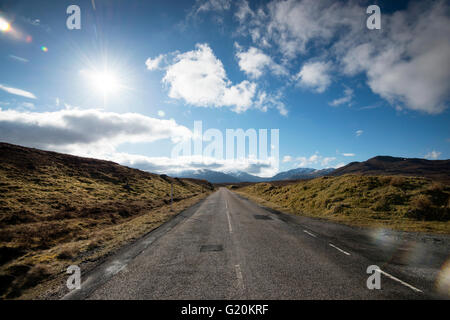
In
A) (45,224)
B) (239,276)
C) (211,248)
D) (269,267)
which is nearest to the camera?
(239,276)

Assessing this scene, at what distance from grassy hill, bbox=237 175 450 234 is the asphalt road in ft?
13.5

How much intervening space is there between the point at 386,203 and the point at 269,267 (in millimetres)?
16470

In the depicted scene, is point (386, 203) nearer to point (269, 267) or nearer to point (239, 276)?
point (269, 267)

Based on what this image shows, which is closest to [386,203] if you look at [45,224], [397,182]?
[397,182]

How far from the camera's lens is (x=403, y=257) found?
7148 mm

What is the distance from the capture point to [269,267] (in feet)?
19.9

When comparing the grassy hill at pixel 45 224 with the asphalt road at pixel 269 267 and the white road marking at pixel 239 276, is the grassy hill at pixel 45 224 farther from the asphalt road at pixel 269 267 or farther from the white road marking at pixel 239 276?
the white road marking at pixel 239 276

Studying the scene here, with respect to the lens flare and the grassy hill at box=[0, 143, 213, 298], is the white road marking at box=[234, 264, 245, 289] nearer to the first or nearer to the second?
the lens flare

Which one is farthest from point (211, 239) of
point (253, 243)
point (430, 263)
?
point (430, 263)

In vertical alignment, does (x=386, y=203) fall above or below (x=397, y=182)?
below

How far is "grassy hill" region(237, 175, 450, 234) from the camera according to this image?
1367 cm
